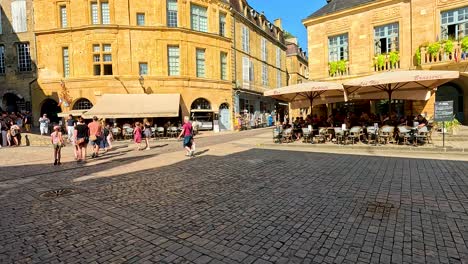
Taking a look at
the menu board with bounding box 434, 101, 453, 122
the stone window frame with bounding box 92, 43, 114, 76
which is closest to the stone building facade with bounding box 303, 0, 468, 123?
the menu board with bounding box 434, 101, 453, 122

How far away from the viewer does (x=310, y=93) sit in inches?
574

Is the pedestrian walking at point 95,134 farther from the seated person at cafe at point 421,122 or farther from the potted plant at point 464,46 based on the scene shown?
the potted plant at point 464,46

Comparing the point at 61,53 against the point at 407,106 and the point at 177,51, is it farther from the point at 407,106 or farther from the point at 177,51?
the point at 407,106

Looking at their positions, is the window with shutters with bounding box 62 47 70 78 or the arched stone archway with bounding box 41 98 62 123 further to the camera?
the arched stone archway with bounding box 41 98 62 123

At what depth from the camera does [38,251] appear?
354 centimetres

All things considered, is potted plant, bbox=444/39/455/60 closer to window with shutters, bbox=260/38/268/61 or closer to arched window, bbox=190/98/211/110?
arched window, bbox=190/98/211/110

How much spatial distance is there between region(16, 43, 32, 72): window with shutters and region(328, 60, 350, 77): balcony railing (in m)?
26.2

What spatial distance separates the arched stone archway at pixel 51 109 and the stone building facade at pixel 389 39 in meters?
22.3

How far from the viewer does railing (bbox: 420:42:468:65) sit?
46.9 ft

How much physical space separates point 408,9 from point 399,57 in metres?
2.80

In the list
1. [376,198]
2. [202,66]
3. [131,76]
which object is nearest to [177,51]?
[202,66]

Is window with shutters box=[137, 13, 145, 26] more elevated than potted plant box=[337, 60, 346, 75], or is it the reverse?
window with shutters box=[137, 13, 145, 26]

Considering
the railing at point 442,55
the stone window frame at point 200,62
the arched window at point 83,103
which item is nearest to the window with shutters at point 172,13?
the stone window frame at point 200,62

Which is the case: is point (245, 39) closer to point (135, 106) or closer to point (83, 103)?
point (135, 106)
